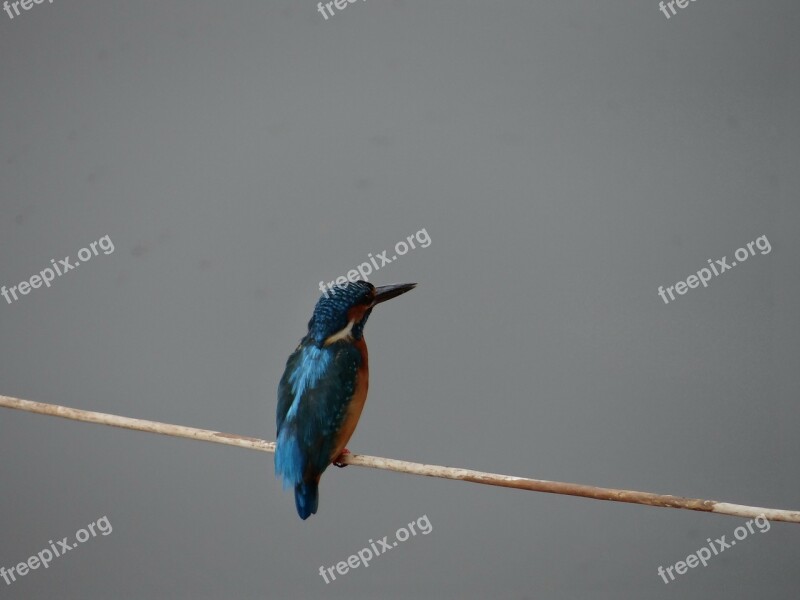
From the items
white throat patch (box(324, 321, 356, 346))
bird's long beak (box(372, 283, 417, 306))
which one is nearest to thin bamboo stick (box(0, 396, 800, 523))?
white throat patch (box(324, 321, 356, 346))

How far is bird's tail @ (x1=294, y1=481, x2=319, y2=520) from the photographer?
6.51ft

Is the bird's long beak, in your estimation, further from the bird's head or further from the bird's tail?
the bird's tail

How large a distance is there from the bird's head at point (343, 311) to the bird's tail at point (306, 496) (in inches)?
11.9

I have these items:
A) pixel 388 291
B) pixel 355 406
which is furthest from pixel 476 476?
pixel 388 291

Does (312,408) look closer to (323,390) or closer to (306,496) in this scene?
(323,390)

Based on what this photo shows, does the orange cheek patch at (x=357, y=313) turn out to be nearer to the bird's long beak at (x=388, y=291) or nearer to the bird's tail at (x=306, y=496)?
the bird's long beak at (x=388, y=291)

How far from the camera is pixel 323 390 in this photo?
2.01 meters

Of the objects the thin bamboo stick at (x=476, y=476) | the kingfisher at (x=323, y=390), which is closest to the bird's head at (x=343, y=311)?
the kingfisher at (x=323, y=390)

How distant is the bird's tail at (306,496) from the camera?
78.1 inches

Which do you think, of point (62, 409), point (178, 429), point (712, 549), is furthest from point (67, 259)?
point (712, 549)

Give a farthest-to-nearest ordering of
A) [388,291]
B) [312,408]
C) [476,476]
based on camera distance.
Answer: [388,291] → [312,408] → [476,476]

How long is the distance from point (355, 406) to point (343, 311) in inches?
8.3

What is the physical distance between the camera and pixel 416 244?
106 inches

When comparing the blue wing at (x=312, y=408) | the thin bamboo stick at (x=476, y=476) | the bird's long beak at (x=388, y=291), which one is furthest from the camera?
the bird's long beak at (x=388, y=291)
